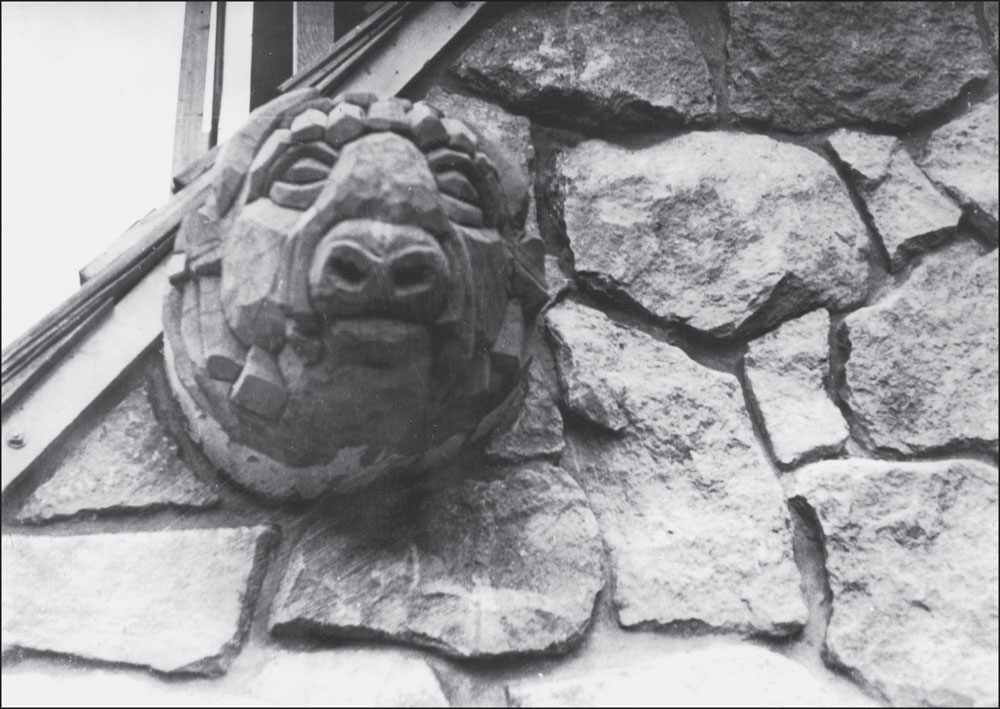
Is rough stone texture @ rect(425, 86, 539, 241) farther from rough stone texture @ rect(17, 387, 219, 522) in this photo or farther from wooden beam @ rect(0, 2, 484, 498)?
rough stone texture @ rect(17, 387, 219, 522)

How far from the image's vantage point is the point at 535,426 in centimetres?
111

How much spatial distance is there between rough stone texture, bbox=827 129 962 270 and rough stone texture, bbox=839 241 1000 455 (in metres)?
0.06

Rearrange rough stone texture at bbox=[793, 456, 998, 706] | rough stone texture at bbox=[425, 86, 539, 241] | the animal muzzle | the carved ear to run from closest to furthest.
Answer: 1. the animal muzzle
2. the carved ear
3. rough stone texture at bbox=[793, 456, 998, 706]
4. rough stone texture at bbox=[425, 86, 539, 241]

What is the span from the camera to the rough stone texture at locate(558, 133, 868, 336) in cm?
120

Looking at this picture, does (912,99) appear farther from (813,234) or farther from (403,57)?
(403,57)

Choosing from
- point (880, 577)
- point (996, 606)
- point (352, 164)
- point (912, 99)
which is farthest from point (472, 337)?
point (912, 99)

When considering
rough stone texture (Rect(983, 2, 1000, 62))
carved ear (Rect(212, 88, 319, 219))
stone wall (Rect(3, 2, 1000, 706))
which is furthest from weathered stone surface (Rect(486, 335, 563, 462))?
rough stone texture (Rect(983, 2, 1000, 62))

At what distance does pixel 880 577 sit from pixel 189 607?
75cm

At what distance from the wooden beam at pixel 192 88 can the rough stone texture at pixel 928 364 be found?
0.98 m

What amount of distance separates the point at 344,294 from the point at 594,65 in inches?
27.4

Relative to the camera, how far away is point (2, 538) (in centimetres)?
94

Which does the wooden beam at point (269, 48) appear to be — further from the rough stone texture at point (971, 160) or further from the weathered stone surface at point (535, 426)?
the rough stone texture at point (971, 160)

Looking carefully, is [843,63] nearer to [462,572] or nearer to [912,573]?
[912,573]

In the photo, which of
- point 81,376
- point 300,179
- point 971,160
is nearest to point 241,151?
point 300,179
